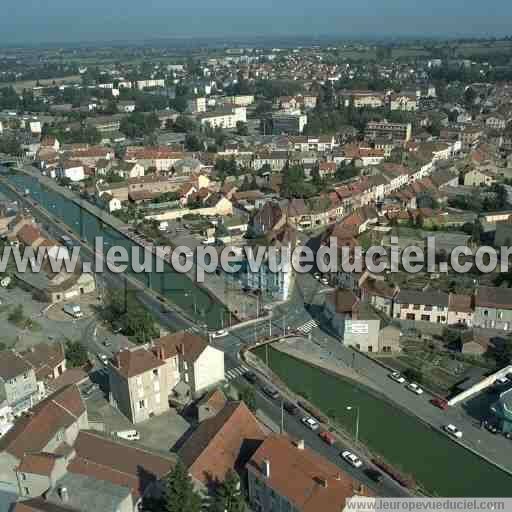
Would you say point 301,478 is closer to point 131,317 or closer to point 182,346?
point 182,346

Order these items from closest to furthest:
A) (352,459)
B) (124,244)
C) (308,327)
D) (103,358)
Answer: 1. (352,459)
2. (103,358)
3. (308,327)
4. (124,244)

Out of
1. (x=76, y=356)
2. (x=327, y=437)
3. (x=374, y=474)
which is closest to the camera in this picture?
(x=374, y=474)

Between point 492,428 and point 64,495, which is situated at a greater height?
point 64,495

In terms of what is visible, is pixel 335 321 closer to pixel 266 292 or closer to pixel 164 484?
pixel 266 292

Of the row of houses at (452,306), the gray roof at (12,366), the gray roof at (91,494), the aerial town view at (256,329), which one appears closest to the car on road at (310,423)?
the aerial town view at (256,329)

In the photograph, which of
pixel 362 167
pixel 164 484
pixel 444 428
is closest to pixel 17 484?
pixel 164 484

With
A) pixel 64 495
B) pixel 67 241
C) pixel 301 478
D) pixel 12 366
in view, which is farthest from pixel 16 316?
pixel 301 478

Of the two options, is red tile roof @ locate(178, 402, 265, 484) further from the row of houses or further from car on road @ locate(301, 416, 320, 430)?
the row of houses

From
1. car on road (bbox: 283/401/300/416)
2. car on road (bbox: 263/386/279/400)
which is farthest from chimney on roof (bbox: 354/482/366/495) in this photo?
car on road (bbox: 263/386/279/400)
